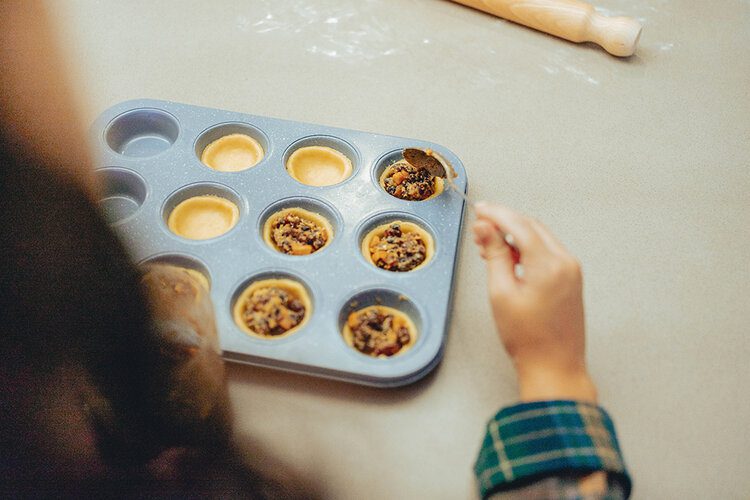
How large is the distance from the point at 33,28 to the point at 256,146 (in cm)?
108

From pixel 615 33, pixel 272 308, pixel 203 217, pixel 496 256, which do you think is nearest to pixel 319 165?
pixel 203 217

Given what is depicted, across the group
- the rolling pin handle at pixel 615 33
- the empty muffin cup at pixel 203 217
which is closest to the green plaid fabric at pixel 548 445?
the empty muffin cup at pixel 203 217

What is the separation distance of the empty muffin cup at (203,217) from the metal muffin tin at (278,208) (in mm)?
20

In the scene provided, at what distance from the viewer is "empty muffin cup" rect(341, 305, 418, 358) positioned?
1185 mm

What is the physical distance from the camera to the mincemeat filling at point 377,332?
1.18 metres

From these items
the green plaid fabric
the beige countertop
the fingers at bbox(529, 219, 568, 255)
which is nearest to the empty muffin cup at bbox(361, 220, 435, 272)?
the beige countertop

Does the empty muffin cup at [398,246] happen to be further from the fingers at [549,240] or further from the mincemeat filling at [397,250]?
the fingers at [549,240]

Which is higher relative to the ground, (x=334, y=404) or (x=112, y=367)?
(x=112, y=367)

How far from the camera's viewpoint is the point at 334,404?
114cm

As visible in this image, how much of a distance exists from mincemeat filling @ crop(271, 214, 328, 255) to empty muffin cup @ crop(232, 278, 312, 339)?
95mm

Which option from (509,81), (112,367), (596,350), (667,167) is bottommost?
(596,350)

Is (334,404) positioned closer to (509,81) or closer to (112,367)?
(112,367)

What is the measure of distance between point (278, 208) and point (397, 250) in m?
0.31

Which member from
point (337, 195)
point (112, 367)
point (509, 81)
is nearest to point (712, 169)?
point (509, 81)
